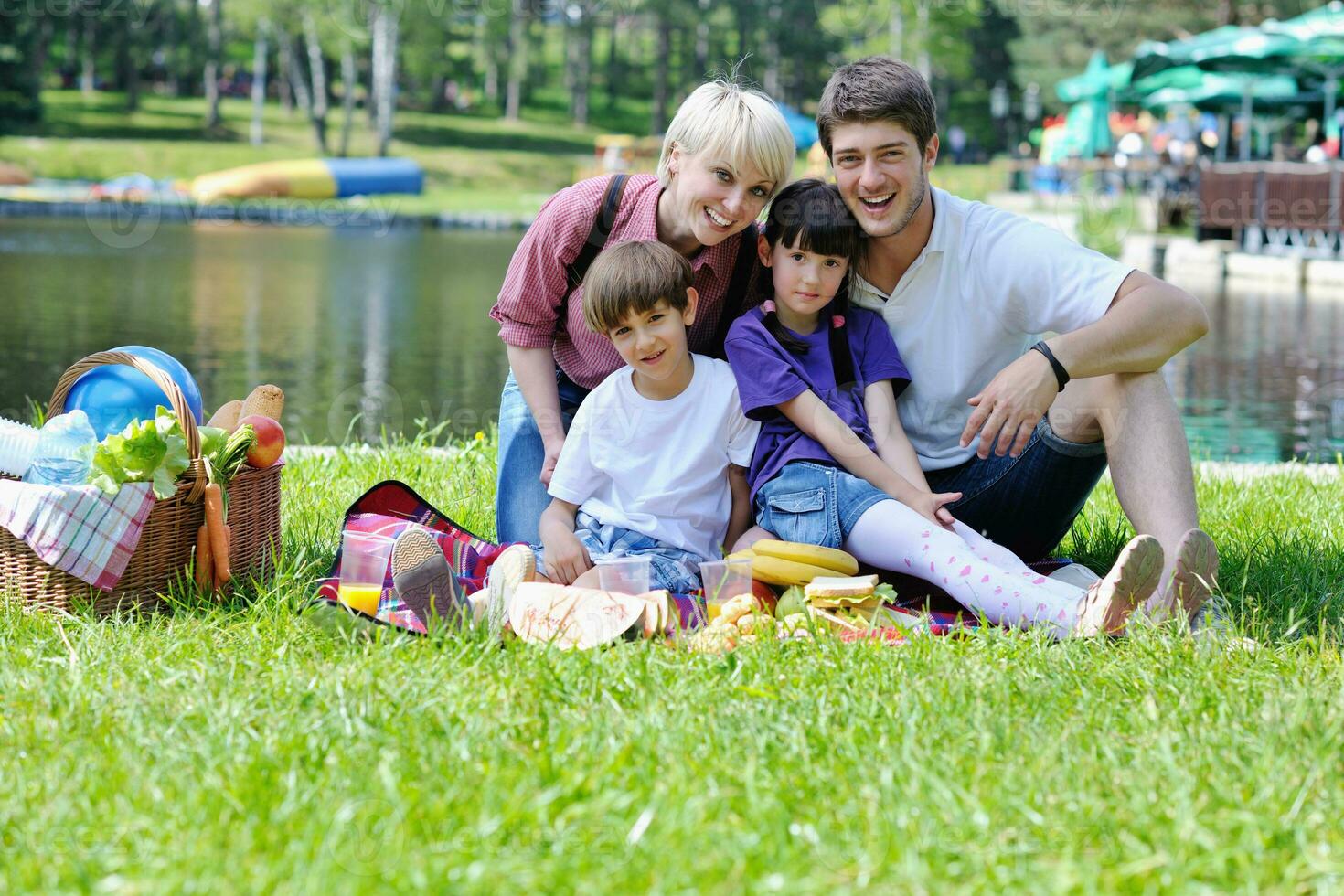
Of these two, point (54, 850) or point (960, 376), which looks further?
point (960, 376)

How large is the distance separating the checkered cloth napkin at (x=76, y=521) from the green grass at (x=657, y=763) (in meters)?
0.14

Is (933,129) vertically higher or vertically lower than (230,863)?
higher

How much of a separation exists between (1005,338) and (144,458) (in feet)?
6.72

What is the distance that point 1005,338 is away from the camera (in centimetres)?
348

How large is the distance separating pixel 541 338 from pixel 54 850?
1981 mm

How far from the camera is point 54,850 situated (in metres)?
1.89

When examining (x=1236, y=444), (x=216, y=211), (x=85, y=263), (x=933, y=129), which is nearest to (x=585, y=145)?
(x=216, y=211)

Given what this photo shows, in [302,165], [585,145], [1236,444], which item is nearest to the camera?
[1236,444]

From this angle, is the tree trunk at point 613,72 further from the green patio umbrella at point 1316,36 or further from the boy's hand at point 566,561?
the boy's hand at point 566,561

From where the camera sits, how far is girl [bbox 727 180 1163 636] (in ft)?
10.0

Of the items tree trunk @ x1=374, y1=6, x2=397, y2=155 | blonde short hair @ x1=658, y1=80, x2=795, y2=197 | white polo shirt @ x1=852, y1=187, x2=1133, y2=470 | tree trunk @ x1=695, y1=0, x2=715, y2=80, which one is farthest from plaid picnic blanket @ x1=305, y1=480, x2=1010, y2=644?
tree trunk @ x1=695, y1=0, x2=715, y2=80

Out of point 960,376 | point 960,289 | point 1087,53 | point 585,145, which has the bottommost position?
point 960,376

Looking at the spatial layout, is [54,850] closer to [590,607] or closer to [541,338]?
[590,607]

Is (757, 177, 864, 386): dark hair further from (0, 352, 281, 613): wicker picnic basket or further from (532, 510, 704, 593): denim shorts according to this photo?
(0, 352, 281, 613): wicker picnic basket
